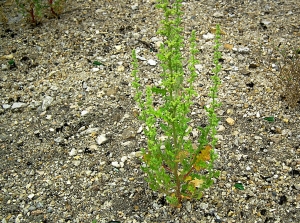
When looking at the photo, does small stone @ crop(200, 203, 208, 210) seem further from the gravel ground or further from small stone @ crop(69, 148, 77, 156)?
small stone @ crop(69, 148, 77, 156)

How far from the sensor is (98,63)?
4.91 metres

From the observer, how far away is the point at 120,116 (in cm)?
434

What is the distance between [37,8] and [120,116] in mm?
2131

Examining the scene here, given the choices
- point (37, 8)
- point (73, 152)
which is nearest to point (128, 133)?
point (73, 152)

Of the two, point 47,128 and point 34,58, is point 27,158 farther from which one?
point 34,58

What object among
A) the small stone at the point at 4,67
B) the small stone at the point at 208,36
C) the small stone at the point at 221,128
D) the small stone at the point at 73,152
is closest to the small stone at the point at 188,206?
the small stone at the point at 221,128

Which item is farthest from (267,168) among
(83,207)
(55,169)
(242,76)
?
(55,169)

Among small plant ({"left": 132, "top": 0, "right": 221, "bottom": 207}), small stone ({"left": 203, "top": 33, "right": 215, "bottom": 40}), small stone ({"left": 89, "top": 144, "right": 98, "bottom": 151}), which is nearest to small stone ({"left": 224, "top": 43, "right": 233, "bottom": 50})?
small stone ({"left": 203, "top": 33, "right": 215, "bottom": 40})

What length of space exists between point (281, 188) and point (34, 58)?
342 centimetres

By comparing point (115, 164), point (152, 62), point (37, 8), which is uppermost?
point (37, 8)

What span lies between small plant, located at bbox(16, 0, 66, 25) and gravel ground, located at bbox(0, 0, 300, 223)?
0.13 meters

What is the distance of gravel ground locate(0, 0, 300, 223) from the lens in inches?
140

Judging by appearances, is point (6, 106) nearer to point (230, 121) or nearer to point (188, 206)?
point (188, 206)

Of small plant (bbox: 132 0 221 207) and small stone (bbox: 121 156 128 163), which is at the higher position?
small plant (bbox: 132 0 221 207)
